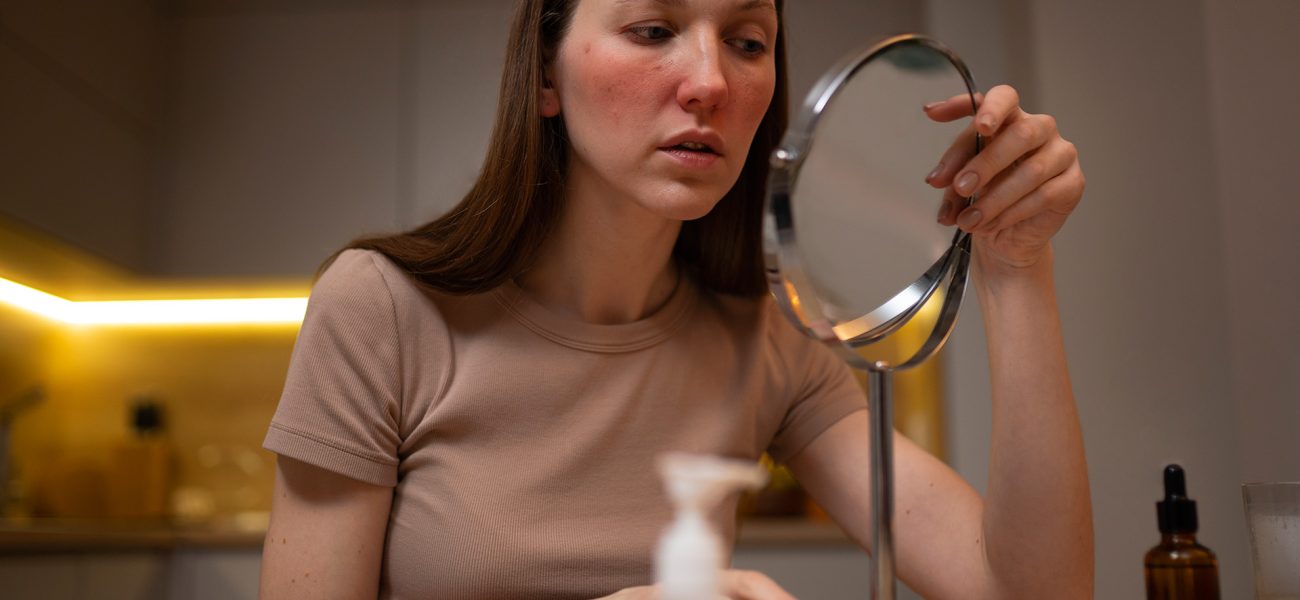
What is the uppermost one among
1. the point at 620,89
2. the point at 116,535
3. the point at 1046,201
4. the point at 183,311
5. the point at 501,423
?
the point at 183,311

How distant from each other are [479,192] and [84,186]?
157 centimetres

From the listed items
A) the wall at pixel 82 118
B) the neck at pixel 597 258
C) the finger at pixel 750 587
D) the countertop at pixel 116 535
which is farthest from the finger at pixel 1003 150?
the wall at pixel 82 118

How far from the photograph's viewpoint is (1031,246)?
64cm

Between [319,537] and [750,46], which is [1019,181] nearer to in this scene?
[750,46]

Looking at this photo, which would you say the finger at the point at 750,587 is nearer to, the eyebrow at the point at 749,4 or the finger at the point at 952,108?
the finger at the point at 952,108

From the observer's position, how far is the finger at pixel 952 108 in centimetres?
55

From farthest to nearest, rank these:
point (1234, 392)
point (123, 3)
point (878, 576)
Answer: point (123, 3), point (1234, 392), point (878, 576)

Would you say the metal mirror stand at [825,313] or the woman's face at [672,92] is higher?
the woman's face at [672,92]

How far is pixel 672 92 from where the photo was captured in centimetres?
68

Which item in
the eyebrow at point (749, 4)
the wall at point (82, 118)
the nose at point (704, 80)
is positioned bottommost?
the nose at point (704, 80)

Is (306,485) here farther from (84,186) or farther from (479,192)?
(84,186)

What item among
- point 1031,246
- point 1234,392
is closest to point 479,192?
point 1031,246

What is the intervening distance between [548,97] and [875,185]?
0.34 metres

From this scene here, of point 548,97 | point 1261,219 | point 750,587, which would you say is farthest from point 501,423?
point 1261,219
